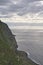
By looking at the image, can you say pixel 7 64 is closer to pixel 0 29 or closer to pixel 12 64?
A: pixel 12 64

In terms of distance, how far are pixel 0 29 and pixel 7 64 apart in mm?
71984

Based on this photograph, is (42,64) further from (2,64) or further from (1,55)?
(2,64)

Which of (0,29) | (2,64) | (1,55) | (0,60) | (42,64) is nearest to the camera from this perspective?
(2,64)

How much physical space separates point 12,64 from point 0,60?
3583 mm

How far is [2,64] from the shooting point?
2029 inches

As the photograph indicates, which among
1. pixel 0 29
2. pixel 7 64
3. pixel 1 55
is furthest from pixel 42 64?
pixel 7 64

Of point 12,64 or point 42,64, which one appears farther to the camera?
point 42,64

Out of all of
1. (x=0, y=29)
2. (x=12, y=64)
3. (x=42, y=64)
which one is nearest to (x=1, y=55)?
(x=12, y=64)

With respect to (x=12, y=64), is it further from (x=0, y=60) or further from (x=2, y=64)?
(x=2, y=64)

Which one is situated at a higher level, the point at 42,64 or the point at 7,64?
the point at 7,64

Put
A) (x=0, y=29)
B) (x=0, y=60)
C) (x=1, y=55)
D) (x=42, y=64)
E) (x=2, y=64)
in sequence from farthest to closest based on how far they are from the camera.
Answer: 1. (x=0, y=29)
2. (x=42, y=64)
3. (x=1, y=55)
4. (x=0, y=60)
5. (x=2, y=64)

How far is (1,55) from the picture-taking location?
209 feet

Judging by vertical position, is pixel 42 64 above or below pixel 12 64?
below

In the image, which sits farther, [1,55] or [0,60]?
[1,55]
